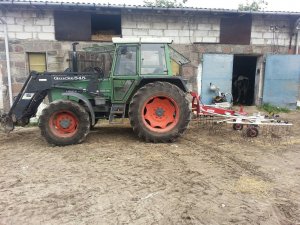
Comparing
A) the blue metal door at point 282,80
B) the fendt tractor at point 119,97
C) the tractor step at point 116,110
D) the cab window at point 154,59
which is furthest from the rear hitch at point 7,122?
the blue metal door at point 282,80

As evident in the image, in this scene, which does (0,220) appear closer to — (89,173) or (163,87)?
(89,173)

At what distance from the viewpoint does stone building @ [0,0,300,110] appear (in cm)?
818

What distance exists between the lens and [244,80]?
1197 cm

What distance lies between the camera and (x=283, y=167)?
171 inches

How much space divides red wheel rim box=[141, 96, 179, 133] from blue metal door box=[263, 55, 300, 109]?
544 cm

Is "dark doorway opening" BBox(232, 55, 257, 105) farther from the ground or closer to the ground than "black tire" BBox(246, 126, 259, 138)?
farther from the ground

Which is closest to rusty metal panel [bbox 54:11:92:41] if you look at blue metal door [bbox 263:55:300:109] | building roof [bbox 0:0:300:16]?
building roof [bbox 0:0:300:16]

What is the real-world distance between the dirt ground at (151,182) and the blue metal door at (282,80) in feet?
13.7

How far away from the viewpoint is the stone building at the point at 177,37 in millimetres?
8180

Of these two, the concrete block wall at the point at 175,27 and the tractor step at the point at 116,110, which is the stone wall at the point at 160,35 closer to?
the concrete block wall at the point at 175,27

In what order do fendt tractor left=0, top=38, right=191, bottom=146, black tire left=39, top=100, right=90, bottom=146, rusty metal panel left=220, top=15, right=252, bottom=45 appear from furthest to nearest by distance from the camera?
rusty metal panel left=220, top=15, right=252, bottom=45, fendt tractor left=0, top=38, right=191, bottom=146, black tire left=39, top=100, right=90, bottom=146

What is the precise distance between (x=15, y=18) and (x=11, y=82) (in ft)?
6.02

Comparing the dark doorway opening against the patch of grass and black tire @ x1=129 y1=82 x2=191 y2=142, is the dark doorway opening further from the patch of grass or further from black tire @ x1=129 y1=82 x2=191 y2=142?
black tire @ x1=129 y1=82 x2=191 y2=142

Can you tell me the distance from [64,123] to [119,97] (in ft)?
3.83
